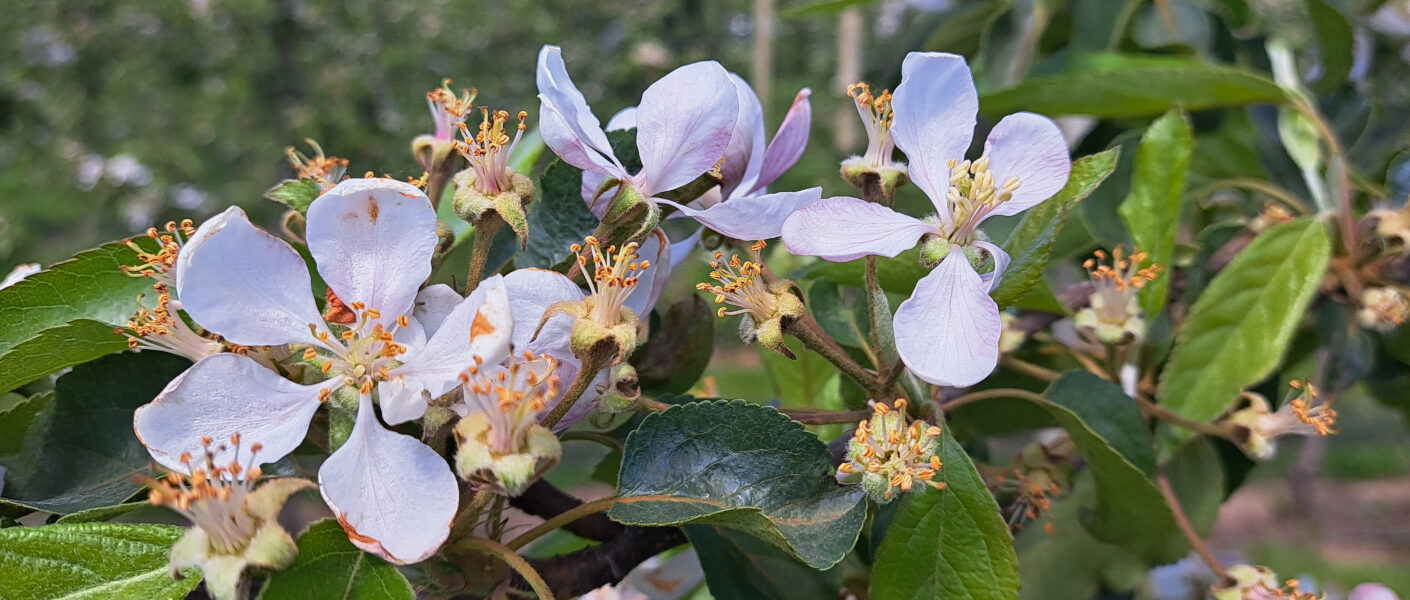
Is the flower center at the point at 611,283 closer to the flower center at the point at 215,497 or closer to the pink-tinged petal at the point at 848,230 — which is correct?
the pink-tinged petal at the point at 848,230

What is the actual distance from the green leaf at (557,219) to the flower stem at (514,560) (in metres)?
0.22

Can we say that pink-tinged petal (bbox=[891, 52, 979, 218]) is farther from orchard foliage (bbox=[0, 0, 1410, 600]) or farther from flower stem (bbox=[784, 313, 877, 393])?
flower stem (bbox=[784, 313, 877, 393])

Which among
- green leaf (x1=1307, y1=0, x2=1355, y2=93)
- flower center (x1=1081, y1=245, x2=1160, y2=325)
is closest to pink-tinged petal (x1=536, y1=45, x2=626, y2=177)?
flower center (x1=1081, y1=245, x2=1160, y2=325)

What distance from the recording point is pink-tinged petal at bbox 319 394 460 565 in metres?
0.56

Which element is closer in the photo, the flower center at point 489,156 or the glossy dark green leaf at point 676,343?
the flower center at point 489,156

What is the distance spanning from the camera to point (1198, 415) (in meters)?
0.95

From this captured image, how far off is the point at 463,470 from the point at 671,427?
154mm

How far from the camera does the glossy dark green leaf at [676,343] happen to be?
87 cm

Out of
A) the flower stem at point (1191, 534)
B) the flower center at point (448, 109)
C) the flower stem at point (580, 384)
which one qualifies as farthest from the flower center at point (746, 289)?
the flower stem at point (1191, 534)

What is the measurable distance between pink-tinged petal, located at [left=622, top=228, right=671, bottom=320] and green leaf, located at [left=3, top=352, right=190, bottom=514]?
1.06 feet

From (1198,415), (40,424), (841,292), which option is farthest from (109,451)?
(1198,415)

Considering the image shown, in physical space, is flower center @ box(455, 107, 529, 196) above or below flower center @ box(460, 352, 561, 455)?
above

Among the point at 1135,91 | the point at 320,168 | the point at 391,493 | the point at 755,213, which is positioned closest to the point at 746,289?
the point at 755,213

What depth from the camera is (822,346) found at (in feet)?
2.27
